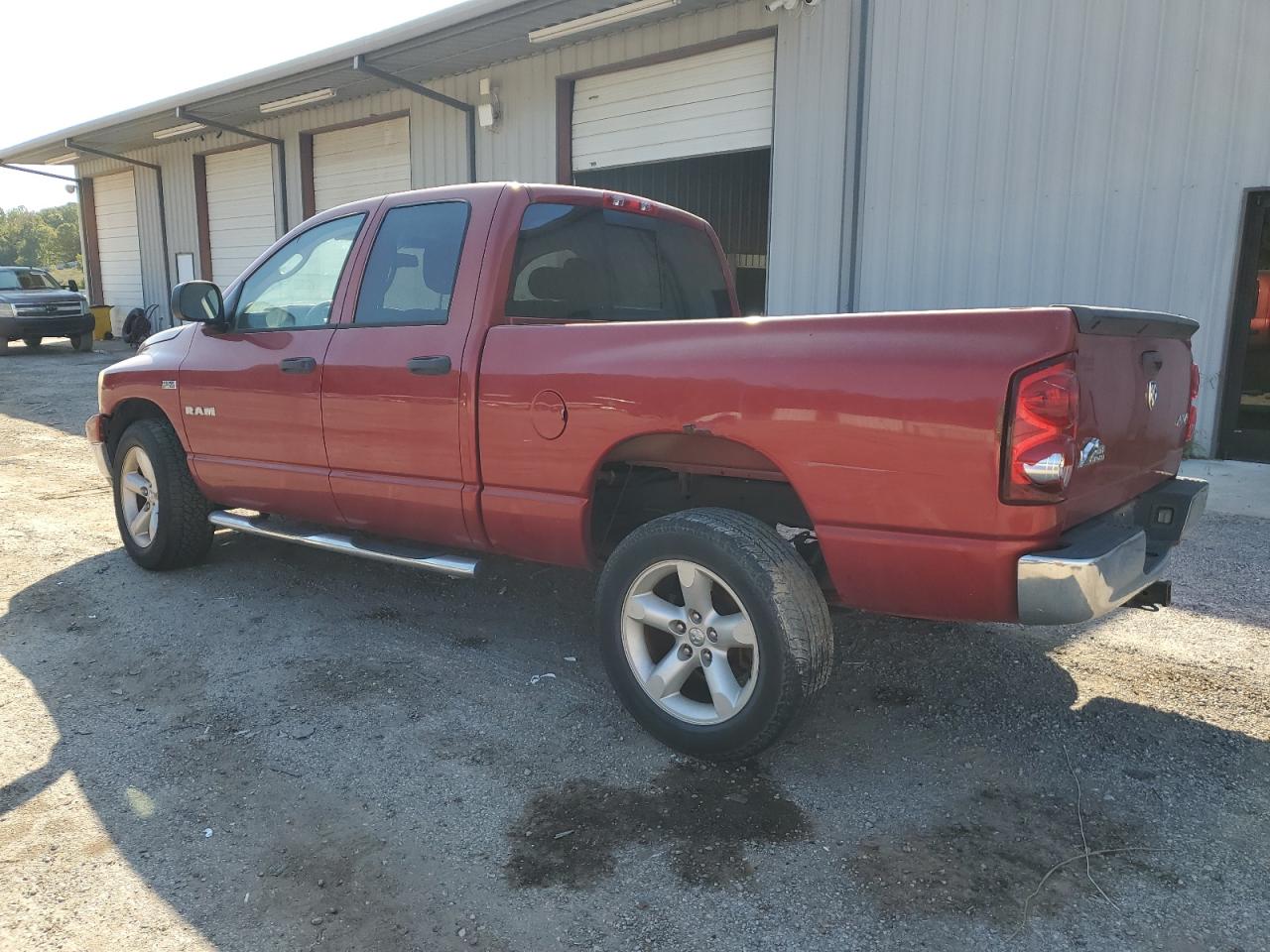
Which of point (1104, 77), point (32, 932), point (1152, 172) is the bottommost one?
point (32, 932)

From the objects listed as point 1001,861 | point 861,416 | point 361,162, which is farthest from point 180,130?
point 1001,861

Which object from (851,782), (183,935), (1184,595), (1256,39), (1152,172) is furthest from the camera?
(1152,172)

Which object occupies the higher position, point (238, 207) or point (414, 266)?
point (238, 207)

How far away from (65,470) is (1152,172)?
10.1m

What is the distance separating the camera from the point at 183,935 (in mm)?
2250

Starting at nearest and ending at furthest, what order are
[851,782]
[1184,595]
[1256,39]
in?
[851,782], [1184,595], [1256,39]

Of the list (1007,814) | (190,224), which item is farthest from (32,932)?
(190,224)

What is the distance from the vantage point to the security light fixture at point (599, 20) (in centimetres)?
1005

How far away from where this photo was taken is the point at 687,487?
371 centimetres

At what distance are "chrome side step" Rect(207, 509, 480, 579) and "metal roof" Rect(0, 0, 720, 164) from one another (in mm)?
7602

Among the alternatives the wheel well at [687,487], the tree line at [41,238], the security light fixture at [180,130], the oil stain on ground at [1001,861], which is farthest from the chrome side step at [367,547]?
the tree line at [41,238]

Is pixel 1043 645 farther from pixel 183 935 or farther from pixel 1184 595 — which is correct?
pixel 183 935

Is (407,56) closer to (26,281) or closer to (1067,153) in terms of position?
(1067,153)

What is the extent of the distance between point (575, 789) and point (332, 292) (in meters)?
2.68
